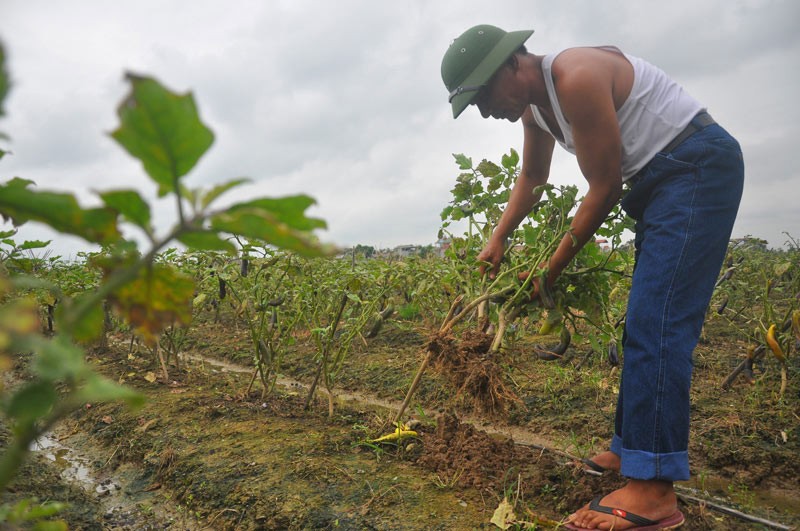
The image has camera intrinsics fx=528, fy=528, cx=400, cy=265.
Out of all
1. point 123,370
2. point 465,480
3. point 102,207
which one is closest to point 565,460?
point 465,480

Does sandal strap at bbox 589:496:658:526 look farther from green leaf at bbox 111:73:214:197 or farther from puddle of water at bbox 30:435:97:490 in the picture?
puddle of water at bbox 30:435:97:490

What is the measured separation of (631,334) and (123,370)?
408cm

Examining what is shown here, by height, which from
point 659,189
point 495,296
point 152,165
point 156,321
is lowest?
point 156,321

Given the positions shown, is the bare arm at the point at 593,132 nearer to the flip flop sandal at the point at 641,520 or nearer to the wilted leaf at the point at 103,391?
the flip flop sandal at the point at 641,520

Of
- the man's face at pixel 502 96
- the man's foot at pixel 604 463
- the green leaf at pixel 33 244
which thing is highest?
the man's face at pixel 502 96

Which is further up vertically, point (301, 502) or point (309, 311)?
point (309, 311)

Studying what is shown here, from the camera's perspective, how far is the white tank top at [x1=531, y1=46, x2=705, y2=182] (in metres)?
1.86

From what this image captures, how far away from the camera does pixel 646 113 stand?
1.88 m

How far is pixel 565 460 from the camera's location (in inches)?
94.2

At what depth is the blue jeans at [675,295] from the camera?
68.1 inches

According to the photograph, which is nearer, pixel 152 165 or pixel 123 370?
pixel 152 165

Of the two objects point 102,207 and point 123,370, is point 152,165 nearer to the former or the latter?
point 102,207

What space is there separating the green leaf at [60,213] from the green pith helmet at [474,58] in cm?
172

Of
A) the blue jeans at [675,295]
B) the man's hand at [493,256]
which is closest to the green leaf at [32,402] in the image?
the blue jeans at [675,295]
